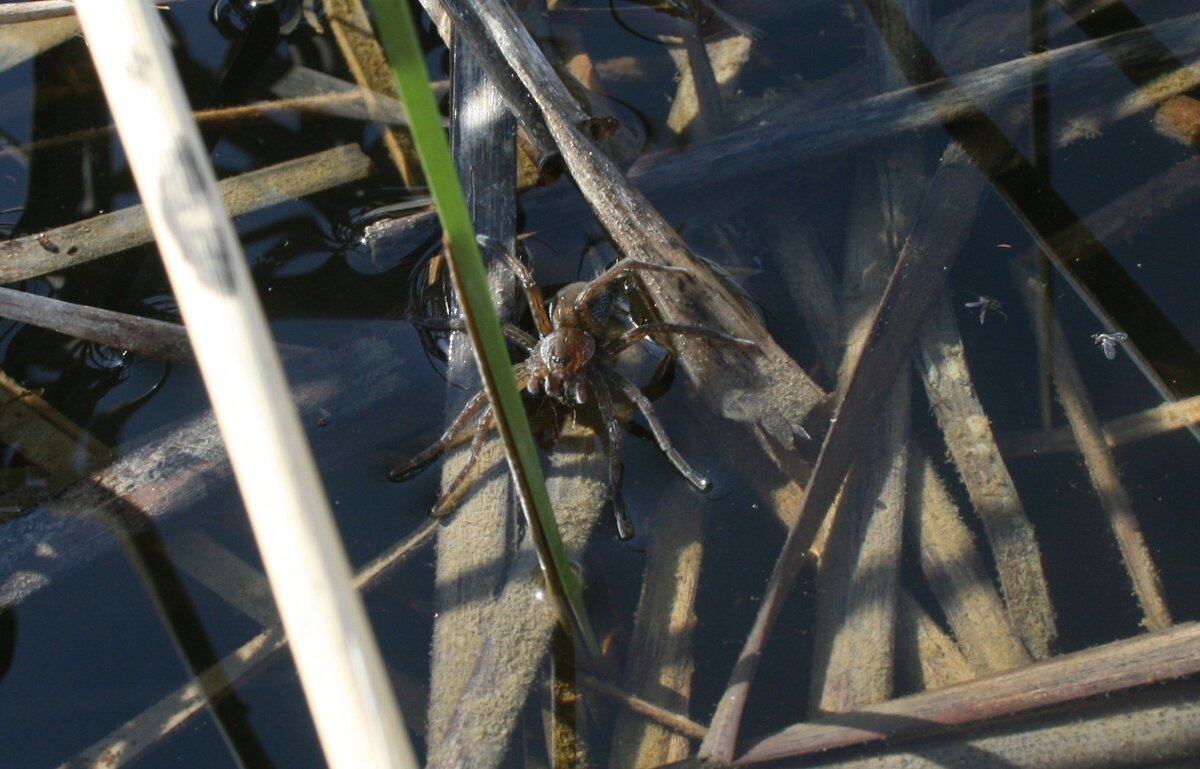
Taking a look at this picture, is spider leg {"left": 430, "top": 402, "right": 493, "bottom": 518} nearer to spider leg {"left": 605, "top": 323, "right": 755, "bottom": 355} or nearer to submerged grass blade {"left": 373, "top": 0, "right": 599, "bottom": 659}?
spider leg {"left": 605, "top": 323, "right": 755, "bottom": 355}

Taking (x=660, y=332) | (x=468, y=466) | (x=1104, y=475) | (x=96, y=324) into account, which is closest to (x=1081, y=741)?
(x=1104, y=475)

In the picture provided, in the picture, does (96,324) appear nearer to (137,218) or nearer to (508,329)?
(137,218)

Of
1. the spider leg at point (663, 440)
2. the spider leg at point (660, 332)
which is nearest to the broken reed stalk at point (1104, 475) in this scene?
the spider leg at point (660, 332)

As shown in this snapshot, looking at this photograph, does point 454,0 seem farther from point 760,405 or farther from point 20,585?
point 20,585

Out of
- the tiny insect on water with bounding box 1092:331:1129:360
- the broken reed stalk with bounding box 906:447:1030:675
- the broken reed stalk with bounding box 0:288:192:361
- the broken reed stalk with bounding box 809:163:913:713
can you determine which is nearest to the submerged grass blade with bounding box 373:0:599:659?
the broken reed stalk with bounding box 809:163:913:713

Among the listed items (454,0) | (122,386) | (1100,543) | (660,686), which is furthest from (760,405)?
(122,386)
